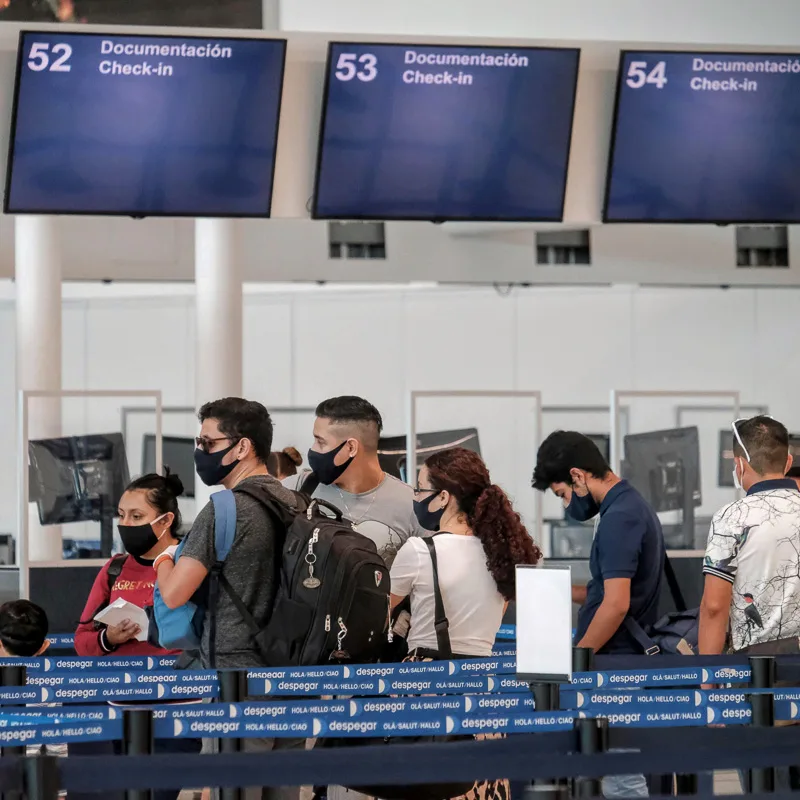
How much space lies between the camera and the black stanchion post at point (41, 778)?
9.39ft

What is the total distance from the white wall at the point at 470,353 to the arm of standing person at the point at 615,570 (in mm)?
10154

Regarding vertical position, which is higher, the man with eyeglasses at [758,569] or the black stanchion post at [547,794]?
the man with eyeglasses at [758,569]

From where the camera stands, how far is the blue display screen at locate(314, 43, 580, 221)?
7.20 metres

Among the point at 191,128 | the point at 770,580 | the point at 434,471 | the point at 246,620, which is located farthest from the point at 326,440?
the point at 191,128

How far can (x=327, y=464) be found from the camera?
4574mm

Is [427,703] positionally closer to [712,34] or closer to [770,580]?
[770,580]

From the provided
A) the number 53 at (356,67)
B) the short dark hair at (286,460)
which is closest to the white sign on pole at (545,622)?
the short dark hair at (286,460)

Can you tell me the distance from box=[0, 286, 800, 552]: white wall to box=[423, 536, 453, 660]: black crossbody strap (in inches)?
421

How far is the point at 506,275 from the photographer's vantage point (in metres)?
12.9

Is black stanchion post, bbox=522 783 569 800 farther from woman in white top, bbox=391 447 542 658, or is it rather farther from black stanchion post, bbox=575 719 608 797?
woman in white top, bbox=391 447 542 658

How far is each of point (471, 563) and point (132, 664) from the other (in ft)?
4.68

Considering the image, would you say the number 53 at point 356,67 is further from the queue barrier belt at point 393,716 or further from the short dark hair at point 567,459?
the queue barrier belt at point 393,716

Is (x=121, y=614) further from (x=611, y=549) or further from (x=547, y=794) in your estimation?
Answer: (x=547, y=794)

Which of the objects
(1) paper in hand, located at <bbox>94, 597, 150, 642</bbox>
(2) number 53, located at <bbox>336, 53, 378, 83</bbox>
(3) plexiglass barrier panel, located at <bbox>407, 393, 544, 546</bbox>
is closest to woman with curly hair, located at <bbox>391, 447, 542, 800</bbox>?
(1) paper in hand, located at <bbox>94, 597, 150, 642</bbox>
